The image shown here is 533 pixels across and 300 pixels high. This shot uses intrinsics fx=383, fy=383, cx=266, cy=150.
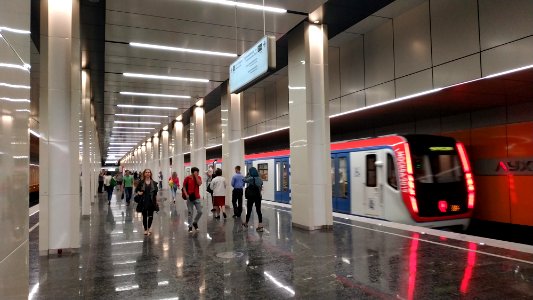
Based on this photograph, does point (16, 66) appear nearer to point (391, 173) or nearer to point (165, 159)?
point (391, 173)

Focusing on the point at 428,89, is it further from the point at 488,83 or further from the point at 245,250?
the point at 245,250

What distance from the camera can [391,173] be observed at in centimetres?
1030

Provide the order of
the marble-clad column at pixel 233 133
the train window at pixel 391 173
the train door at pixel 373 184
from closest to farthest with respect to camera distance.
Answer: the train window at pixel 391 173, the train door at pixel 373 184, the marble-clad column at pixel 233 133

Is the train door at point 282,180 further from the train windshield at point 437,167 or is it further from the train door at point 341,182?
the train windshield at point 437,167

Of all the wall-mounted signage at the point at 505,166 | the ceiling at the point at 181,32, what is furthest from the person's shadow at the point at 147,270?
the wall-mounted signage at the point at 505,166

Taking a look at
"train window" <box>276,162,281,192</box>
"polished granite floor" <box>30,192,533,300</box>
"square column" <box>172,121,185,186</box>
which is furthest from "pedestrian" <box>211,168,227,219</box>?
"square column" <box>172,121,185,186</box>

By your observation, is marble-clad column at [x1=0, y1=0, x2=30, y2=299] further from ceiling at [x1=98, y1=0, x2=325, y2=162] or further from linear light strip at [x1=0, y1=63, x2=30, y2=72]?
ceiling at [x1=98, y1=0, x2=325, y2=162]

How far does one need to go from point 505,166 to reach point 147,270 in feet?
33.3

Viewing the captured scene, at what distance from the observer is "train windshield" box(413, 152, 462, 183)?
983 centimetres

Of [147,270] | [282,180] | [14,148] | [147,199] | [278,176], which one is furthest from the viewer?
Result: [278,176]

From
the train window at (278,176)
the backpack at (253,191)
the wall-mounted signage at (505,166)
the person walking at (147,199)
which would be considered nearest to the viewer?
the person walking at (147,199)

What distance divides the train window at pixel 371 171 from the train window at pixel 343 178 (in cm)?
111

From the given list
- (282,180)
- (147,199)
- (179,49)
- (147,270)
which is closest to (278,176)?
(282,180)

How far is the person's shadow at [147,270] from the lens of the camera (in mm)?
5262
